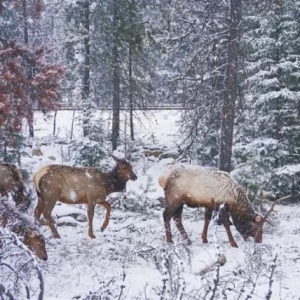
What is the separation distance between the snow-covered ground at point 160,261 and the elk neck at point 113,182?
1.07 m

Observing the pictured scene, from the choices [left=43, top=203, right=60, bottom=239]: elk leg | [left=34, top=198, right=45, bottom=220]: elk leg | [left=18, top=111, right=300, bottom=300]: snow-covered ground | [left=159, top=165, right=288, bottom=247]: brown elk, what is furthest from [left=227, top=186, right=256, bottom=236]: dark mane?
[left=34, top=198, right=45, bottom=220]: elk leg

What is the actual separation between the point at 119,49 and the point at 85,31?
1927mm

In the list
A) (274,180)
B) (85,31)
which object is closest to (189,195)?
(274,180)

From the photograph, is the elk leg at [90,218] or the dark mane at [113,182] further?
the dark mane at [113,182]

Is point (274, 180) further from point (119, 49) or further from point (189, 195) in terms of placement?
point (119, 49)

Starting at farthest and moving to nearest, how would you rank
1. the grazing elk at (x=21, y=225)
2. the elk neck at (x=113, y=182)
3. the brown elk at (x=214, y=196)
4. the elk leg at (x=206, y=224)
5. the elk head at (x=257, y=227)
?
the elk neck at (x=113, y=182) < the elk leg at (x=206, y=224) < the brown elk at (x=214, y=196) < the elk head at (x=257, y=227) < the grazing elk at (x=21, y=225)

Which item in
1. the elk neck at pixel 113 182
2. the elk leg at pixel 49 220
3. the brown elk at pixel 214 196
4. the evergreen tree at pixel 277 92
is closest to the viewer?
the brown elk at pixel 214 196

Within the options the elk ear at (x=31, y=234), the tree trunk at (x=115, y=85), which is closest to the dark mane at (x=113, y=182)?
the elk ear at (x=31, y=234)

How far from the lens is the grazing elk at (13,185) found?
10891 millimetres

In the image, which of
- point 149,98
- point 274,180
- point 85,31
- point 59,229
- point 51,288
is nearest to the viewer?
point 51,288

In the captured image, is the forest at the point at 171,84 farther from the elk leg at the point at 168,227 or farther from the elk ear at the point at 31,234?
the elk ear at the point at 31,234

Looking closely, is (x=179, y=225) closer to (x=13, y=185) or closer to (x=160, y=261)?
(x=160, y=261)

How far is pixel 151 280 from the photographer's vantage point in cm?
803

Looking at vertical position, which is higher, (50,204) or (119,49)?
(119,49)
